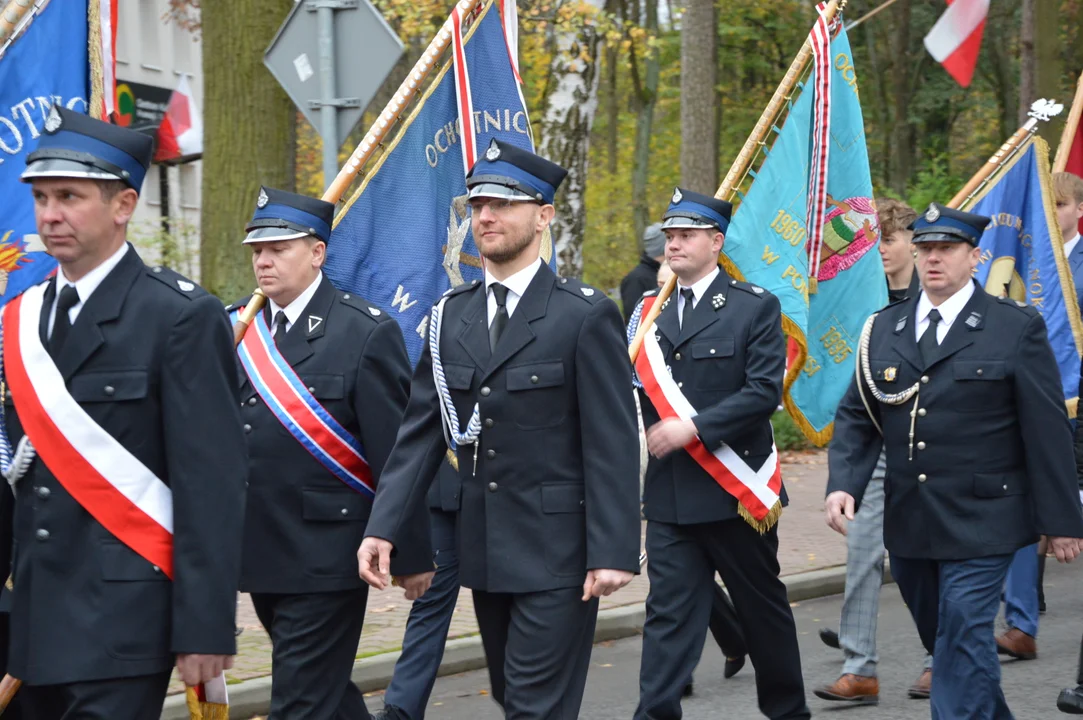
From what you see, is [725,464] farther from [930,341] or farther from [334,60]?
[334,60]

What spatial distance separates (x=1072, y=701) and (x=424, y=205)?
3.44m

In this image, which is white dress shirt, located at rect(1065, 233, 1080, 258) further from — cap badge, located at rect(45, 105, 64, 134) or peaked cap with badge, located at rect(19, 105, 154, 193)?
cap badge, located at rect(45, 105, 64, 134)

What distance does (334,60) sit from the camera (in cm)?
748

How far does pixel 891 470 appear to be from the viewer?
6.51 meters

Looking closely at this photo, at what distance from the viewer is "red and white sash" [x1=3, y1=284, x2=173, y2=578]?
3.93m

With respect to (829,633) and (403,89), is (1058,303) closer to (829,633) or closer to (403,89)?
(829,633)

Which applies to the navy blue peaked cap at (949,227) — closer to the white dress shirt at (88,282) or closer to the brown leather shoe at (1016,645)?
the brown leather shoe at (1016,645)

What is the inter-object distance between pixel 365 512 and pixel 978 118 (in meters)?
29.5

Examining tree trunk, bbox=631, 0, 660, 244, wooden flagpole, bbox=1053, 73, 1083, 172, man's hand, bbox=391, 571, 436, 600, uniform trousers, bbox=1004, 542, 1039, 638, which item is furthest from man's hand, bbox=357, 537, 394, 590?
tree trunk, bbox=631, 0, 660, 244

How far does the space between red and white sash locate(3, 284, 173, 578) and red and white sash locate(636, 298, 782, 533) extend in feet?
10.2

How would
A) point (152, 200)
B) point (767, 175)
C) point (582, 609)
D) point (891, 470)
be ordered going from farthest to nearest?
→ point (152, 200)
point (767, 175)
point (891, 470)
point (582, 609)

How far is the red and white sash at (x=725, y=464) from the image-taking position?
667 cm

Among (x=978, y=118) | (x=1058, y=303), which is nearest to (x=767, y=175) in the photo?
(x=1058, y=303)

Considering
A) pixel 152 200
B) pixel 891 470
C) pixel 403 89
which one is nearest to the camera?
pixel 891 470
